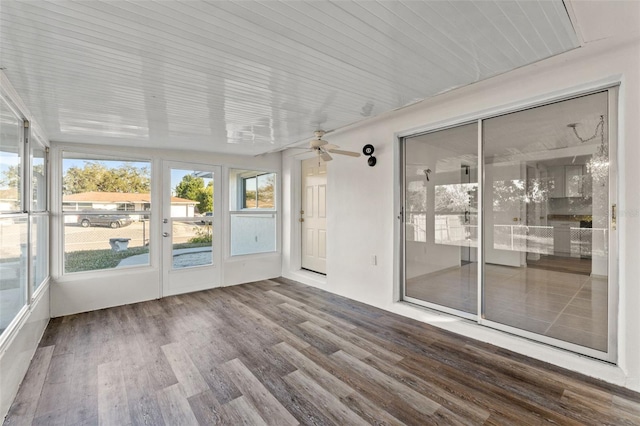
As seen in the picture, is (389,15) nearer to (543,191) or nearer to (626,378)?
(543,191)

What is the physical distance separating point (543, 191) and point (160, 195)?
16.0 ft

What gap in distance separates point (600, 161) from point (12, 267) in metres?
4.72

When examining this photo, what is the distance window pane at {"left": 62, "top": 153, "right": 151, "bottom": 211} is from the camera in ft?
12.6

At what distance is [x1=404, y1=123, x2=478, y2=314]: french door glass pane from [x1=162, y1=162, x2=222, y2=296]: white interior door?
323cm

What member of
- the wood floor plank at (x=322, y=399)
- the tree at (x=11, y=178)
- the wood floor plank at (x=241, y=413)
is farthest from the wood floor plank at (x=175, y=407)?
the tree at (x=11, y=178)

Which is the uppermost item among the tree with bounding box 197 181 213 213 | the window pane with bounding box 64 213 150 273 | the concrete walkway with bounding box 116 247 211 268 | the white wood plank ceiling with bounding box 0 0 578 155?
the white wood plank ceiling with bounding box 0 0 578 155

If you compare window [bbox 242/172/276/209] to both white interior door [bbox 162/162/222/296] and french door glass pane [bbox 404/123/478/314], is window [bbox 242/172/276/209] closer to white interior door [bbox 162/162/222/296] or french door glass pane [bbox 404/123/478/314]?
white interior door [bbox 162/162/222/296]

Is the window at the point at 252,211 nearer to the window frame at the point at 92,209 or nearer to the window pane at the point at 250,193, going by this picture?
the window pane at the point at 250,193

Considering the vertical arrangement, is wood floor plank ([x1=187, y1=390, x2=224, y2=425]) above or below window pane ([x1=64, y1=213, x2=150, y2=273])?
below

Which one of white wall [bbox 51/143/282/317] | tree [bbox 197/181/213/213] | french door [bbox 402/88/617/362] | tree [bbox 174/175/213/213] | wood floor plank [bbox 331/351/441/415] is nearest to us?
wood floor plank [bbox 331/351/441/415]

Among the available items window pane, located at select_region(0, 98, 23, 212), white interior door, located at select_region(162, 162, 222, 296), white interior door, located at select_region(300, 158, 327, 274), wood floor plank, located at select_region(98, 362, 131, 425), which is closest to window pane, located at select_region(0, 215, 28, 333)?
window pane, located at select_region(0, 98, 23, 212)

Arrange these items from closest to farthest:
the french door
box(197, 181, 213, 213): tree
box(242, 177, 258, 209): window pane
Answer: the french door, box(197, 181, 213, 213): tree, box(242, 177, 258, 209): window pane

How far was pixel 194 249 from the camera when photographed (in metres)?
4.75

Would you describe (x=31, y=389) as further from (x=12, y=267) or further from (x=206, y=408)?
(x=206, y=408)
